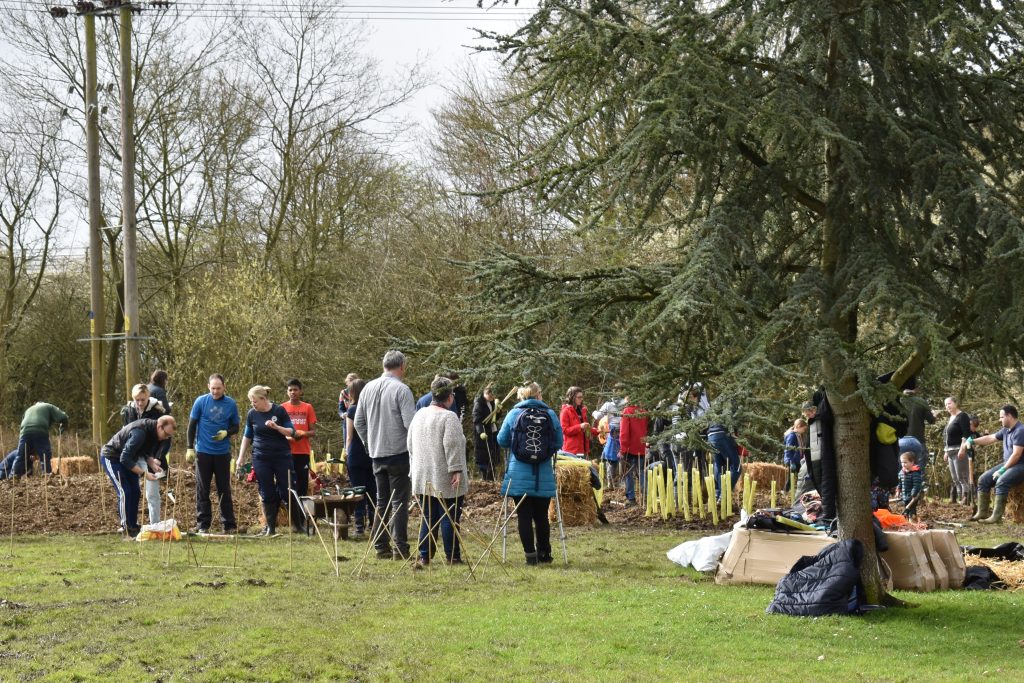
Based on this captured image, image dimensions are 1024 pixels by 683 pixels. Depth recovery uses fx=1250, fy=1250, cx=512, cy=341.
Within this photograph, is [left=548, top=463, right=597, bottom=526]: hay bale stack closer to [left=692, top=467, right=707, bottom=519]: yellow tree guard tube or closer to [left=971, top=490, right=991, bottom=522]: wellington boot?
[left=692, top=467, right=707, bottom=519]: yellow tree guard tube

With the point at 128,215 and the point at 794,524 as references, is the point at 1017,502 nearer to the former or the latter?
the point at 794,524

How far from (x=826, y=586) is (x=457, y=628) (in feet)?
8.53

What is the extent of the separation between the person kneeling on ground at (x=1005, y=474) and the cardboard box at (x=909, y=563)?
19.1 ft

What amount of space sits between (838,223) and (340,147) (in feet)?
79.1

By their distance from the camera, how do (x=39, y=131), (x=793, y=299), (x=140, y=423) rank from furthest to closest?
(x=39, y=131) → (x=140, y=423) → (x=793, y=299)

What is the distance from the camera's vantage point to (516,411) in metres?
11.6

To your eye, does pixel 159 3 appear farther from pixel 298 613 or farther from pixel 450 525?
pixel 298 613

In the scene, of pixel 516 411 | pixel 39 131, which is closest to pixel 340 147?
pixel 39 131

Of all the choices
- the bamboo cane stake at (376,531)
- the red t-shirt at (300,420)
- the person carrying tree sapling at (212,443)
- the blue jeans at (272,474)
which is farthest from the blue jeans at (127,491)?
the bamboo cane stake at (376,531)

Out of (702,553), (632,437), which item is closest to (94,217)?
(632,437)

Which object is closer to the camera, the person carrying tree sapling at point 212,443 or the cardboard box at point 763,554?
the cardboard box at point 763,554

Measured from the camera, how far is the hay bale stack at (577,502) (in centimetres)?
1520

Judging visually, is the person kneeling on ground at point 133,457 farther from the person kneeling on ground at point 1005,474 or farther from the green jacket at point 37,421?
the person kneeling on ground at point 1005,474

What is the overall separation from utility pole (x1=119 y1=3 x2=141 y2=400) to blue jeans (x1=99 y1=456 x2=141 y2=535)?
6206 millimetres
